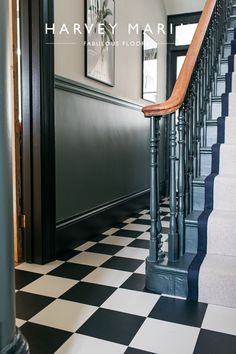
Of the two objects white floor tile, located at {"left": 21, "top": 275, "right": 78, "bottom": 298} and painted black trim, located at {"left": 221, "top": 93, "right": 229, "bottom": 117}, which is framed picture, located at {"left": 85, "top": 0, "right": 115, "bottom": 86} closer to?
painted black trim, located at {"left": 221, "top": 93, "right": 229, "bottom": 117}

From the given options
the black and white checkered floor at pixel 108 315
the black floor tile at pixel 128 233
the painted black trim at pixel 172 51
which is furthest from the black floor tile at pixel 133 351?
the painted black trim at pixel 172 51

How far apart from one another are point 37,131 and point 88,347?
1416 mm

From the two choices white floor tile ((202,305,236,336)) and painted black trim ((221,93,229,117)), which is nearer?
white floor tile ((202,305,236,336))

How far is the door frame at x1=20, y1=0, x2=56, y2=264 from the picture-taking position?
2.39 metres

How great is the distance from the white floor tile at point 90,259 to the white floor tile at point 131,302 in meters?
0.49

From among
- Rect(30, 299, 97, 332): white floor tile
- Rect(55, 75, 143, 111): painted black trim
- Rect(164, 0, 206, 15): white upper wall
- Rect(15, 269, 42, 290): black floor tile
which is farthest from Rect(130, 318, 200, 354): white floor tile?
Rect(164, 0, 206, 15): white upper wall

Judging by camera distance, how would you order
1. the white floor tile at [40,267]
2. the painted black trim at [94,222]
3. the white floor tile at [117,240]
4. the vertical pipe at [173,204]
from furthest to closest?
the white floor tile at [117,240] → the painted black trim at [94,222] → the white floor tile at [40,267] → the vertical pipe at [173,204]

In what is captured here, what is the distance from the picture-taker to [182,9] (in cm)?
543

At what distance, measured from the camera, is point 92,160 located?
10.5 ft

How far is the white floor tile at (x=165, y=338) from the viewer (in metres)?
1.46

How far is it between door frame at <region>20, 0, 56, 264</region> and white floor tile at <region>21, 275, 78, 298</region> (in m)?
0.31

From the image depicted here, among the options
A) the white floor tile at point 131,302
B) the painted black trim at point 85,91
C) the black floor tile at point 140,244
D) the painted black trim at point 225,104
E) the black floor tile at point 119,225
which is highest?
the painted black trim at point 85,91

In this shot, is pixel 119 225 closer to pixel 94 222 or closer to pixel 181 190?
pixel 94 222

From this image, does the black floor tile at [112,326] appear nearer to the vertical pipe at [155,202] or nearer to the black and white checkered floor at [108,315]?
the black and white checkered floor at [108,315]
